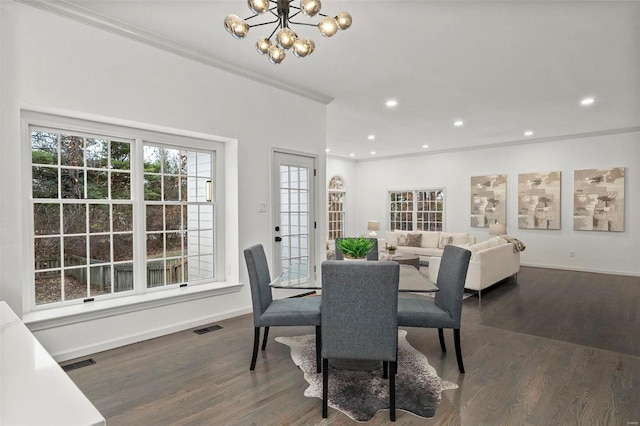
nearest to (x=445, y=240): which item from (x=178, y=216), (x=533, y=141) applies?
(x=533, y=141)

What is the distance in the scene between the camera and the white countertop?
91 cm

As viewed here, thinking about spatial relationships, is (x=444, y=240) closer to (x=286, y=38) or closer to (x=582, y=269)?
(x=582, y=269)

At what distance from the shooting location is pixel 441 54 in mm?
3645

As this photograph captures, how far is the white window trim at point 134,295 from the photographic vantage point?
2.86m

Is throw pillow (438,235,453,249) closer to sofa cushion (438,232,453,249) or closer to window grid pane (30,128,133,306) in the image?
sofa cushion (438,232,453,249)

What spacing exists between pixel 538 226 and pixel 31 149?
8380 millimetres

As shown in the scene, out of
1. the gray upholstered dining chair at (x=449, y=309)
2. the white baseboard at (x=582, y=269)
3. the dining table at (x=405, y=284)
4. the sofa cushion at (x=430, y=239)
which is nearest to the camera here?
the dining table at (x=405, y=284)

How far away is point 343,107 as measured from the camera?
5508 mm

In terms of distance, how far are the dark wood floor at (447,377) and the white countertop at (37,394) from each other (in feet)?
3.41

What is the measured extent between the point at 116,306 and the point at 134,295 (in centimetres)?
35

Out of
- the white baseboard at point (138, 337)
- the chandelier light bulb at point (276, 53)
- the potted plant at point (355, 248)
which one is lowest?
the white baseboard at point (138, 337)

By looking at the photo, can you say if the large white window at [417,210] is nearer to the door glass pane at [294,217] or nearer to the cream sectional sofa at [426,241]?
the cream sectional sofa at [426,241]

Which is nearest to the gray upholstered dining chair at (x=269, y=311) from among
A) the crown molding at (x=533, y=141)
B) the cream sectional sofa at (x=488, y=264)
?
the cream sectional sofa at (x=488, y=264)

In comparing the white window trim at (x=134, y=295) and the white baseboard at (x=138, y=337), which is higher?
the white window trim at (x=134, y=295)
